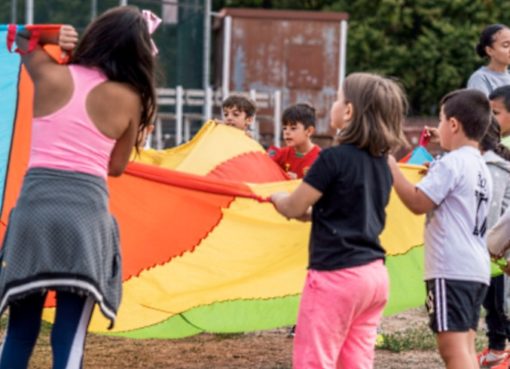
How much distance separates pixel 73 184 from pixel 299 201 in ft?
2.66

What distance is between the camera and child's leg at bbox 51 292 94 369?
3949mm

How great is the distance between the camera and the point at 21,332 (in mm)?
3994

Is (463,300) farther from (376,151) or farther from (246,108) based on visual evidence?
(246,108)

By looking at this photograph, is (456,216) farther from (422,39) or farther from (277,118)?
(422,39)

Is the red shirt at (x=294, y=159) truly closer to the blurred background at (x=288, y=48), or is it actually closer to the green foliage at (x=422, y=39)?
the blurred background at (x=288, y=48)

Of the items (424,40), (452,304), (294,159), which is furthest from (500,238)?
(424,40)

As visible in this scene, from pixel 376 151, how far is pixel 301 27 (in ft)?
57.0

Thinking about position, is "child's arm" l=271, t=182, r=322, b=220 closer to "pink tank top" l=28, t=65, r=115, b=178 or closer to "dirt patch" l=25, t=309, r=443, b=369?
"pink tank top" l=28, t=65, r=115, b=178

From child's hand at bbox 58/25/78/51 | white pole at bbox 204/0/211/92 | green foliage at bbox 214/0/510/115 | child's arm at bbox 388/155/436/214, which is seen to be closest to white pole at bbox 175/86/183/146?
white pole at bbox 204/0/211/92

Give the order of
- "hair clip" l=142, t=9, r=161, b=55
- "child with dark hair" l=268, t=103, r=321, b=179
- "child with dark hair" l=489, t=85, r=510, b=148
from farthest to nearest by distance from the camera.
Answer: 1. "child with dark hair" l=268, t=103, r=321, b=179
2. "child with dark hair" l=489, t=85, r=510, b=148
3. "hair clip" l=142, t=9, r=161, b=55

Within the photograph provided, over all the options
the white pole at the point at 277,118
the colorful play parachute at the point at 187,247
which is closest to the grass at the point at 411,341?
the colorful play parachute at the point at 187,247

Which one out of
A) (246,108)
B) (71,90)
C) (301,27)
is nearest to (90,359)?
(246,108)

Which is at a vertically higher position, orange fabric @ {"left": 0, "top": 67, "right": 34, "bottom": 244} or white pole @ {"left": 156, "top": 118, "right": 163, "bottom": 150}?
orange fabric @ {"left": 0, "top": 67, "right": 34, "bottom": 244}

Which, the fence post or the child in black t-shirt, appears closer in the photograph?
the child in black t-shirt
